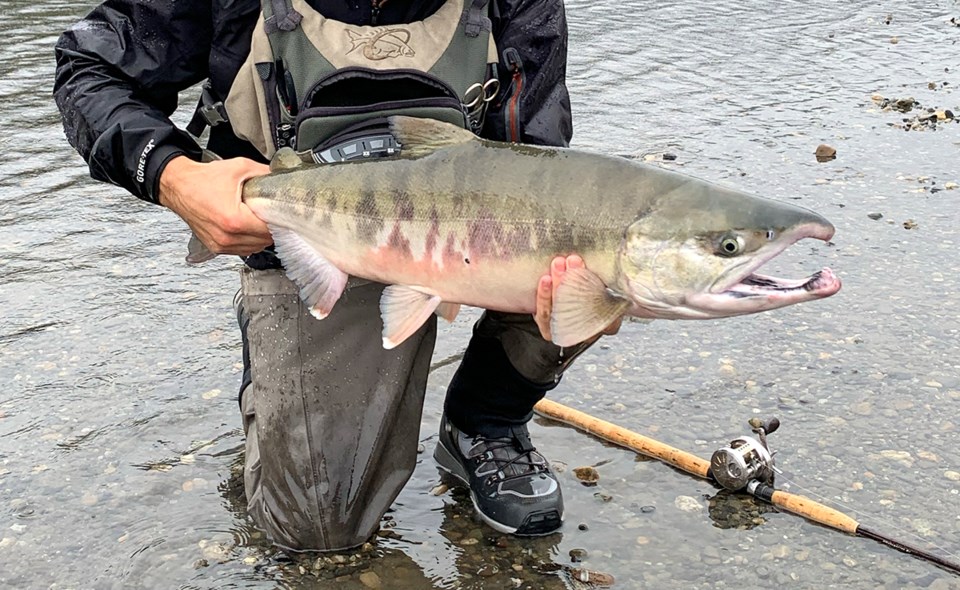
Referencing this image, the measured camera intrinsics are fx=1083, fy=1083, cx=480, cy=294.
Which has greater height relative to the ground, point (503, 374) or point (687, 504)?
point (503, 374)

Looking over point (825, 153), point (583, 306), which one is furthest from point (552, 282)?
point (825, 153)

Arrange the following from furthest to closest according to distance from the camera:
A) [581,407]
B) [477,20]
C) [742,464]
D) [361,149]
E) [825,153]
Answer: [825,153] < [581,407] < [742,464] < [477,20] < [361,149]

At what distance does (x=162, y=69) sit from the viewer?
3.59m

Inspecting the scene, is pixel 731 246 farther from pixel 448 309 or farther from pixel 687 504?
pixel 687 504

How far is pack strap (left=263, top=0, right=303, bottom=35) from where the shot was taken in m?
3.35

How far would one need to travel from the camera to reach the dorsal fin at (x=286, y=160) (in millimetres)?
3213

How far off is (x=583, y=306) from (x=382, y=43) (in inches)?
44.9

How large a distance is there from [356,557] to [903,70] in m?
8.59

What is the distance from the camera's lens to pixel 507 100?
12.2 ft

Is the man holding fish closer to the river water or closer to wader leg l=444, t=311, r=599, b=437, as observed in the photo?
wader leg l=444, t=311, r=599, b=437

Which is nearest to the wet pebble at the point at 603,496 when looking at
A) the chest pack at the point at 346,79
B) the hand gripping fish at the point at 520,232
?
the hand gripping fish at the point at 520,232

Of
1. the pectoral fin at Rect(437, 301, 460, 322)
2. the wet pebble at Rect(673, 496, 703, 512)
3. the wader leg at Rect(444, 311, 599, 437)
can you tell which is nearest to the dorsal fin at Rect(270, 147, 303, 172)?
the pectoral fin at Rect(437, 301, 460, 322)

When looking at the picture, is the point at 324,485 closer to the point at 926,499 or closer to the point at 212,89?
the point at 212,89

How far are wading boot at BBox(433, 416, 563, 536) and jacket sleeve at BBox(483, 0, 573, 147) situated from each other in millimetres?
1068
